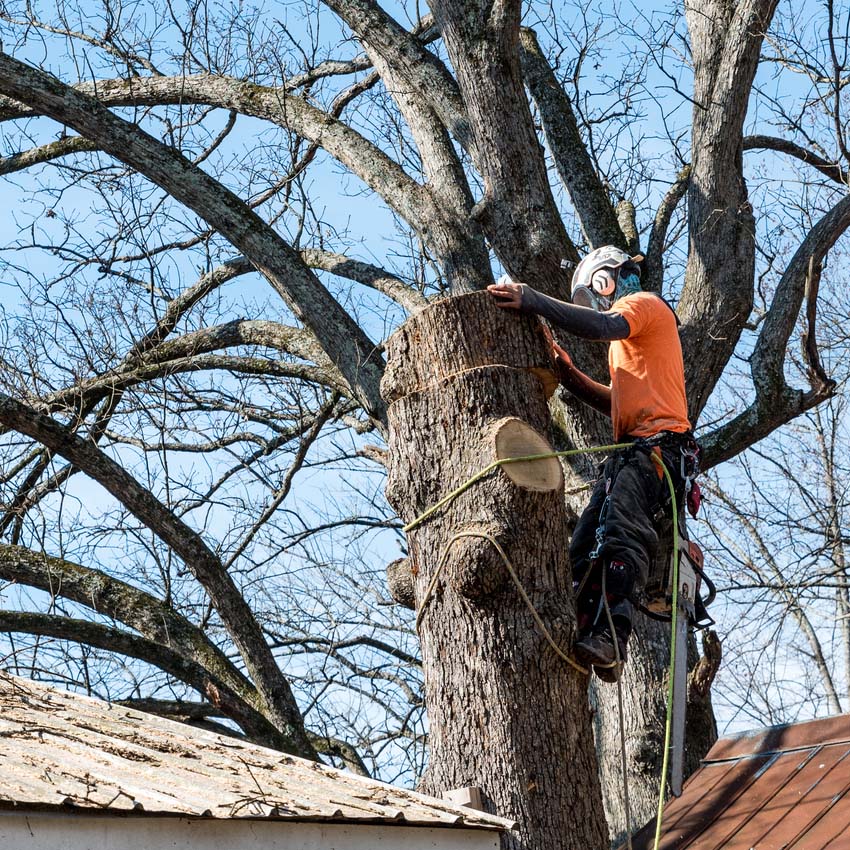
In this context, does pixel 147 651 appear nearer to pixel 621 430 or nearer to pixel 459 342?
pixel 621 430

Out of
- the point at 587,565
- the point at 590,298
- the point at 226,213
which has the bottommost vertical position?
the point at 587,565

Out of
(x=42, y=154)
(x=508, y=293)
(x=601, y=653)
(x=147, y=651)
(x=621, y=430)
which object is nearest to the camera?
(x=601, y=653)

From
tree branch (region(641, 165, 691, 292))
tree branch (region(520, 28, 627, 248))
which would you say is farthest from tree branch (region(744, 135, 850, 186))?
tree branch (region(520, 28, 627, 248))

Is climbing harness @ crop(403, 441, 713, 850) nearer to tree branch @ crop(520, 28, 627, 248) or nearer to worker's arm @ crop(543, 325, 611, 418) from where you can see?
worker's arm @ crop(543, 325, 611, 418)

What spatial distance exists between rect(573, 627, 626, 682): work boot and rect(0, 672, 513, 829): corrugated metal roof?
2.43 ft

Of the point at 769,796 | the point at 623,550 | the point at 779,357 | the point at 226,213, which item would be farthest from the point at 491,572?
the point at 779,357

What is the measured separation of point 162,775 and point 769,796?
3.04 m

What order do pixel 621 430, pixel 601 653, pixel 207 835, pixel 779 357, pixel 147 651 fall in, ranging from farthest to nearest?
pixel 779 357
pixel 147 651
pixel 621 430
pixel 601 653
pixel 207 835

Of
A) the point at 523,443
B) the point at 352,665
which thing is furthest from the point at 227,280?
the point at 523,443

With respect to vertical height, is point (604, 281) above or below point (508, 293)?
above

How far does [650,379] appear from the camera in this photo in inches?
196

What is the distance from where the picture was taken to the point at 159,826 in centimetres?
294

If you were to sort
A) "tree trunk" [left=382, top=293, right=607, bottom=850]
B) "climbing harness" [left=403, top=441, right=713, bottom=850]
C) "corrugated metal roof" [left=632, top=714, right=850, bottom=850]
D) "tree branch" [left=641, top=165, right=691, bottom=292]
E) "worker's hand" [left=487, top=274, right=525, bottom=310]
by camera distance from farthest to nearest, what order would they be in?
1. "tree branch" [left=641, top=165, right=691, bottom=292]
2. "corrugated metal roof" [left=632, top=714, right=850, bottom=850]
3. "worker's hand" [left=487, top=274, right=525, bottom=310]
4. "climbing harness" [left=403, top=441, right=713, bottom=850]
5. "tree trunk" [left=382, top=293, right=607, bottom=850]

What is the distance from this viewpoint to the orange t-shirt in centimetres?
493
